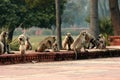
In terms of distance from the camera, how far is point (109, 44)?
29578 millimetres

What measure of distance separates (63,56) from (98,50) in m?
2.52

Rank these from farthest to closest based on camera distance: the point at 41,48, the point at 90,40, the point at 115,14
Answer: the point at 115,14, the point at 90,40, the point at 41,48

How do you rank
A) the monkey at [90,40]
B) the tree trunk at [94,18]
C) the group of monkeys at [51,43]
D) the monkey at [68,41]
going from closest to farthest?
the group of monkeys at [51,43] < the monkey at [68,41] < the monkey at [90,40] < the tree trunk at [94,18]

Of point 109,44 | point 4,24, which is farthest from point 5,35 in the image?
point 4,24

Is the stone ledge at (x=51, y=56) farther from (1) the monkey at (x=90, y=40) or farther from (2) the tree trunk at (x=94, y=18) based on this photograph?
(2) the tree trunk at (x=94, y=18)

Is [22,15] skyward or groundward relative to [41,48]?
skyward

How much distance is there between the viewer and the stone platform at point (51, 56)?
1689cm

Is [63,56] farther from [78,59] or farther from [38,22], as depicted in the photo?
[38,22]

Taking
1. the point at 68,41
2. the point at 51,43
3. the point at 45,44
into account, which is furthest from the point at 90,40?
the point at 45,44

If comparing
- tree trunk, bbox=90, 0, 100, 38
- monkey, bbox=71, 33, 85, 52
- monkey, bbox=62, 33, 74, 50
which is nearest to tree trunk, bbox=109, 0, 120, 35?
tree trunk, bbox=90, 0, 100, 38

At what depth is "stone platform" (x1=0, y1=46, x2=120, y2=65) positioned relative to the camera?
16.9 m

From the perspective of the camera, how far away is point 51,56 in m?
18.2

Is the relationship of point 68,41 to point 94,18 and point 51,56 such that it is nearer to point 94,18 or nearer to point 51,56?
point 51,56

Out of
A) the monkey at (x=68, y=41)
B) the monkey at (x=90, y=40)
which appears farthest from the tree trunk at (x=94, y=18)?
the monkey at (x=68, y=41)
